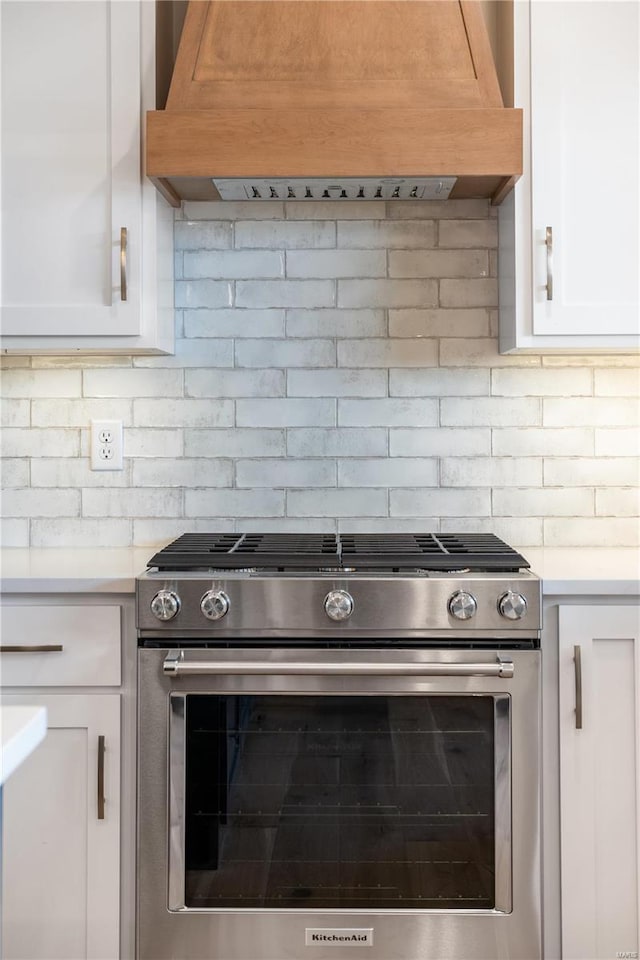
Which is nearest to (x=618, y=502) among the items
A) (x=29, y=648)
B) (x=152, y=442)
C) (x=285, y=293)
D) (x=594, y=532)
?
(x=594, y=532)

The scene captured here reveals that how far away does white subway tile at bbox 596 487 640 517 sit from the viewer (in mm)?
2256

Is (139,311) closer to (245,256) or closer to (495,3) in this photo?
(245,256)

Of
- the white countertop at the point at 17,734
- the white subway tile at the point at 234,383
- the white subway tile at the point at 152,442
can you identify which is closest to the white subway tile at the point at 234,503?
the white subway tile at the point at 152,442

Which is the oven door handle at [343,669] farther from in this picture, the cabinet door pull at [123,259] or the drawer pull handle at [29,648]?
the cabinet door pull at [123,259]

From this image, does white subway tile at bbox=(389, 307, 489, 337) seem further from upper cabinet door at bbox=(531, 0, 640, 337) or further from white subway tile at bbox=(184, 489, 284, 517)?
A: white subway tile at bbox=(184, 489, 284, 517)

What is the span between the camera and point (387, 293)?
2.26m

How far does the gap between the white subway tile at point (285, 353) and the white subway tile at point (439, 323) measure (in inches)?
7.4

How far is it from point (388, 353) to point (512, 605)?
0.87 meters

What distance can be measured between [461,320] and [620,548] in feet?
2.48

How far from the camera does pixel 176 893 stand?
170 centimetres

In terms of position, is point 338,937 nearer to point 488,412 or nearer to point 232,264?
point 488,412

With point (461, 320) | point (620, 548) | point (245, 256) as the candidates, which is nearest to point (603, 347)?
point (461, 320)

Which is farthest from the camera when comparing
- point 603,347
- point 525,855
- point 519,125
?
point 603,347

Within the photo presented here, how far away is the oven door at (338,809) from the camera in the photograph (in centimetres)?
168
